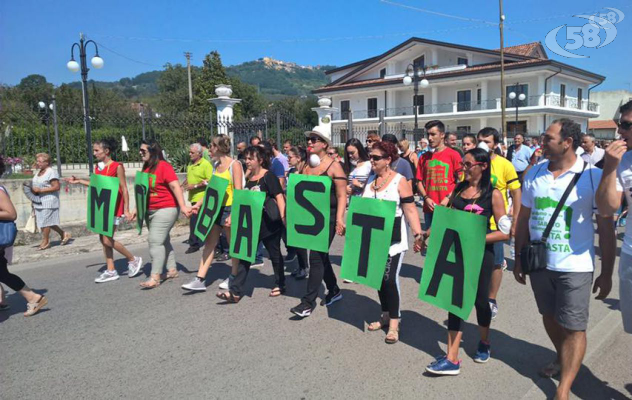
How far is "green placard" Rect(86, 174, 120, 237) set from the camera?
19.4 ft

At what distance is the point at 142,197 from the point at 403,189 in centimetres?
336

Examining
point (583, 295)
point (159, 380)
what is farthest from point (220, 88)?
point (583, 295)

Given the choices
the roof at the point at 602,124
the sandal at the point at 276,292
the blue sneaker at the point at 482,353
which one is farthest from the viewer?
the roof at the point at 602,124

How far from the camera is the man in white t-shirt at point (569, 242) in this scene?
296cm

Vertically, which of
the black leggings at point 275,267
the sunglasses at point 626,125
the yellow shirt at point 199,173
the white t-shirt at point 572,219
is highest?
the sunglasses at point 626,125

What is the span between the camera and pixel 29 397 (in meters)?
3.35

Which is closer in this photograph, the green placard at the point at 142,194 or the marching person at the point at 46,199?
the green placard at the point at 142,194

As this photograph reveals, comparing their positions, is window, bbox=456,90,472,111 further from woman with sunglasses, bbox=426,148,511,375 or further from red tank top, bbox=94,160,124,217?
woman with sunglasses, bbox=426,148,511,375

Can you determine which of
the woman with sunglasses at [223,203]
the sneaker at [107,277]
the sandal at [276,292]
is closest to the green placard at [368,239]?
the sandal at [276,292]

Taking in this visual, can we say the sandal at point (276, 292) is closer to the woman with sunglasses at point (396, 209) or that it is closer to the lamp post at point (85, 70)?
the woman with sunglasses at point (396, 209)

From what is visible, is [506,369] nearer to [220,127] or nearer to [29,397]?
[29,397]

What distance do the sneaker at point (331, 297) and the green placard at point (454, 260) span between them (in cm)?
167

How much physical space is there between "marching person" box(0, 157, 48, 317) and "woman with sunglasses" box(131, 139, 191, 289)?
1170mm

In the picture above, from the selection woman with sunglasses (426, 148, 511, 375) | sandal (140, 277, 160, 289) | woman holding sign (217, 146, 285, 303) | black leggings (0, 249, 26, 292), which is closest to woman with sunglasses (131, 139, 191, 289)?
sandal (140, 277, 160, 289)
